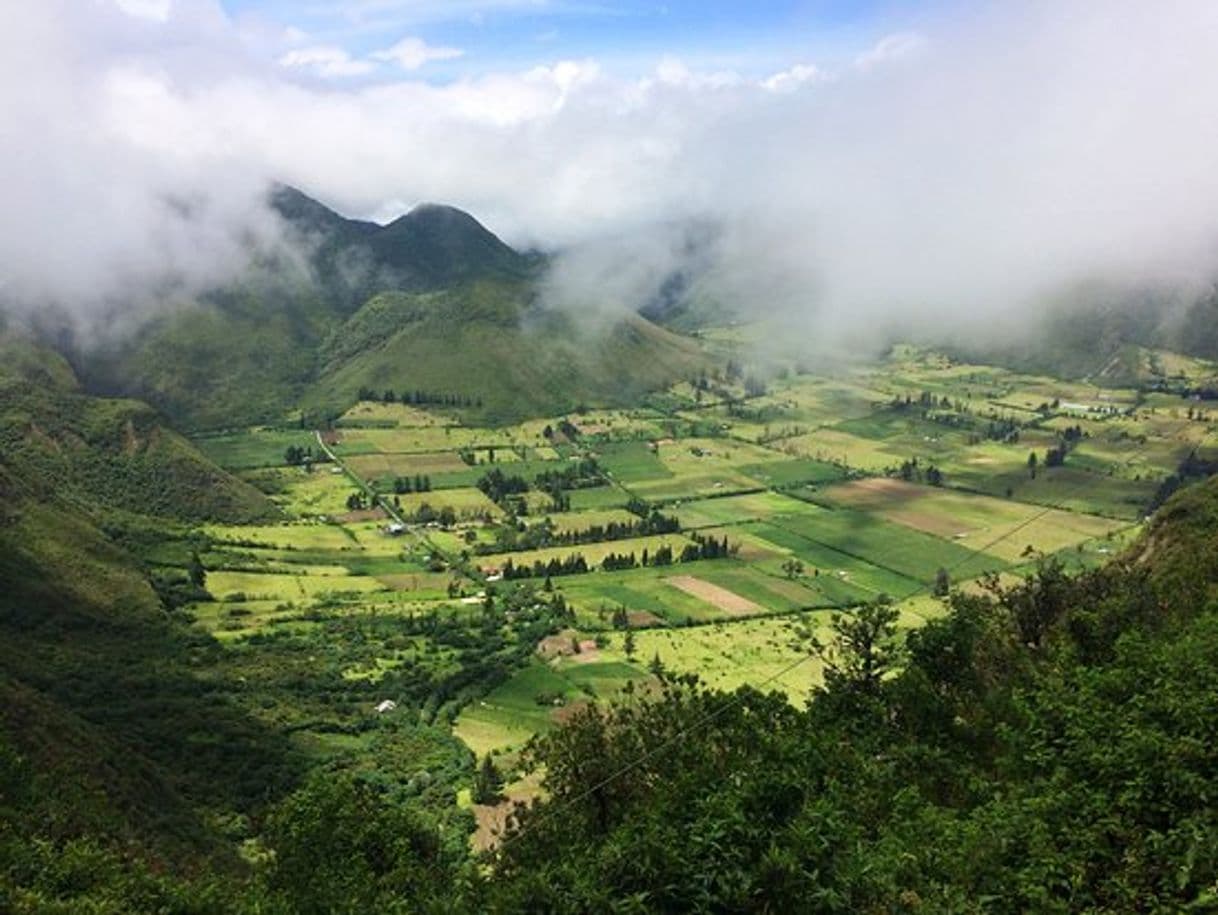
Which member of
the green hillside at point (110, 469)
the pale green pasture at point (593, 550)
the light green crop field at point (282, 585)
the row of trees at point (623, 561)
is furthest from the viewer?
the green hillside at point (110, 469)

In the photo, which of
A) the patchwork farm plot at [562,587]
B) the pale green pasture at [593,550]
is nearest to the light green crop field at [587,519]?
the patchwork farm plot at [562,587]

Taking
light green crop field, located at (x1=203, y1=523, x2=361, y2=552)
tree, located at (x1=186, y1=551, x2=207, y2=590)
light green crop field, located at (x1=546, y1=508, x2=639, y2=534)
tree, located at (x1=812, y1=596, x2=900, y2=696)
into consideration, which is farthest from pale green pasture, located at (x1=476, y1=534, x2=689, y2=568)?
tree, located at (x1=812, y1=596, x2=900, y2=696)

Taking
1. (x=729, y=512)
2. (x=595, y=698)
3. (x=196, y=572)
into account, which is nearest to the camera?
(x=595, y=698)

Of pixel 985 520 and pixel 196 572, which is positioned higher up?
pixel 985 520

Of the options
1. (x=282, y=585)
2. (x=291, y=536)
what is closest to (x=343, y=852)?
(x=282, y=585)

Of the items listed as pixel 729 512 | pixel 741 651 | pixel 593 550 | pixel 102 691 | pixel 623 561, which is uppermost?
pixel 729 512

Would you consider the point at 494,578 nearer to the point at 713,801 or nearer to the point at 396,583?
the point at 396,583

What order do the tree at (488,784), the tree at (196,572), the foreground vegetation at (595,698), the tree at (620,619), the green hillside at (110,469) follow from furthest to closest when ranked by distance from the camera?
the green hillside at (110,469)
the tree at (196,572)
the tree at (620,619)
the tree at (488,784)
the foreground vegetation at (595,698)

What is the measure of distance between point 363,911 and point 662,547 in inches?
5349

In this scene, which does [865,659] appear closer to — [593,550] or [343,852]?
[343,852]

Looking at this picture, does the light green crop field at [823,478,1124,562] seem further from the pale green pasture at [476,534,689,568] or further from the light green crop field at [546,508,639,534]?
the light green crop field at [546,508,639,534]

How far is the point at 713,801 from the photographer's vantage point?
36.0 m

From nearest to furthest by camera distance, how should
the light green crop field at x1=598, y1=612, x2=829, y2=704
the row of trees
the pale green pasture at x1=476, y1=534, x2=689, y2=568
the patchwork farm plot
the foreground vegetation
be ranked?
the foreground vegetation < the light green crop field at x1=598, y1=612, x2=829, y2=704 < the patchwork farm plot < the row of trees < the pale green pasture at x1=476, y1=534, x2=689, y2=568

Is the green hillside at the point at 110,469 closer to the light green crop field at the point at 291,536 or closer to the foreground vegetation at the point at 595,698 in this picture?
the foreground vegetation at the point at 595,698
